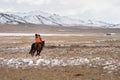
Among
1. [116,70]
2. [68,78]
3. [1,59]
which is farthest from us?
[1,59]

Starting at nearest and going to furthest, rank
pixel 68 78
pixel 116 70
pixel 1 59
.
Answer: pixel 68 78 < pixel 116 70 < pixel 1 59

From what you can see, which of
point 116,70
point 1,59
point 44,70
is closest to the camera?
point 116,70

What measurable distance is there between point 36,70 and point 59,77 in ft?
8.67

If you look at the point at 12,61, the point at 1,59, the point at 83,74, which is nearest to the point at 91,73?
the point at 83,74

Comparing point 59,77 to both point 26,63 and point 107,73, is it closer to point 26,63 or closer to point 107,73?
point 107,73

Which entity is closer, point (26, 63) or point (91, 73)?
point (91, 73)

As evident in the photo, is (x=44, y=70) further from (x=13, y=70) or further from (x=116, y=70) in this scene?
(x=116, y=70)

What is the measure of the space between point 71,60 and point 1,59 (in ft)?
17.3

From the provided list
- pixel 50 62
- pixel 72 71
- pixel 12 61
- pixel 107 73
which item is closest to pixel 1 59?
pixel 12 61

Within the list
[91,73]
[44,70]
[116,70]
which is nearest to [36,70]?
[44,70]

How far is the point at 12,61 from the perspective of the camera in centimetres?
2316

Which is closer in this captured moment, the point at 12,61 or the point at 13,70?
the point at 13,70

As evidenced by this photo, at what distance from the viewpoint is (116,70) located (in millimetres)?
18719

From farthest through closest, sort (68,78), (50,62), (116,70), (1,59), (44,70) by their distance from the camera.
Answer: (1,59) → (50,62) → (44,70) → (116,70) → (68,78)
